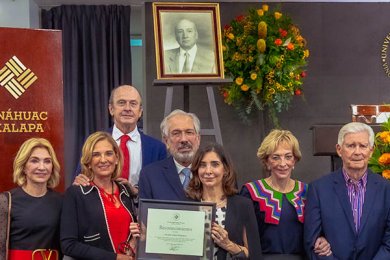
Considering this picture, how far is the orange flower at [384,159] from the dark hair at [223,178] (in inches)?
44.3

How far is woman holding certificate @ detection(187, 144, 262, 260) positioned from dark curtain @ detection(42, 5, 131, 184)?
13.5 ft

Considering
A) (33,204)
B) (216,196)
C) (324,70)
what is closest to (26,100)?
(33,204)

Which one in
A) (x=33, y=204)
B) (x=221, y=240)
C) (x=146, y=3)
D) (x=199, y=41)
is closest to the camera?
(x=221, y=240)

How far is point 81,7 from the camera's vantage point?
798cm

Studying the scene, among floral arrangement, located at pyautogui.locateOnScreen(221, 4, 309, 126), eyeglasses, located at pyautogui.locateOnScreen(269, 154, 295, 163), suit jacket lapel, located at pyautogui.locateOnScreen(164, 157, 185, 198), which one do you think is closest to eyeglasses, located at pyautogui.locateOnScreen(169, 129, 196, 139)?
suit jacket lapel, located at pyautogui.locateOnScreen(164, 157, 185, 198)

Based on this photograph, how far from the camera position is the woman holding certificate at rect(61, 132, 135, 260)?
3.89 meters

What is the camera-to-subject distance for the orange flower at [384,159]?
462cm

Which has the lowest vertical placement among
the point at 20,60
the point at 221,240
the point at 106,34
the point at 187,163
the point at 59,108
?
the point at 221,240

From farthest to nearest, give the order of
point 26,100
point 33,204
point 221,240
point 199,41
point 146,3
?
point 146,3
point 199,41
point 26,100
point 33,204
point 221,240

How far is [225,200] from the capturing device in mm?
3953

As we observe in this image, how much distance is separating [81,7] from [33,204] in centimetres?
427

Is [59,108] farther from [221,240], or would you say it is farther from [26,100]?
[221,240]

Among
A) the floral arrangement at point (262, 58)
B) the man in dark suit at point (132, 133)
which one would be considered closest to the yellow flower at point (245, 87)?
the floral arrangement at point (262, 58)

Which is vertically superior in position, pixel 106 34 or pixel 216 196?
pixel 106 34
